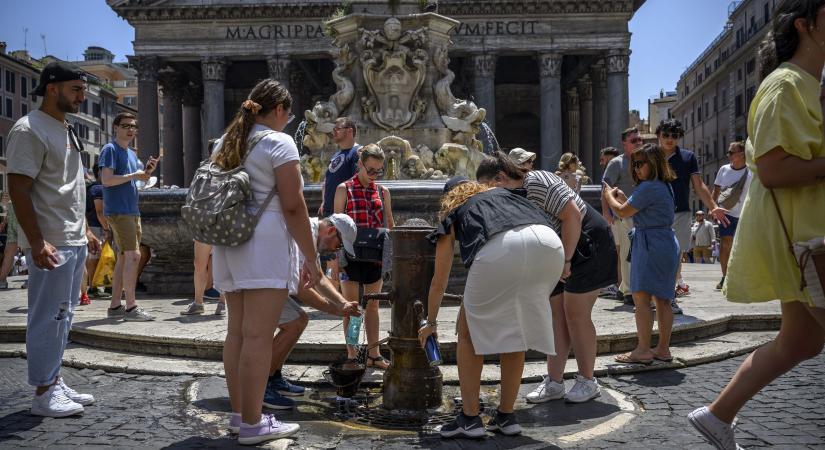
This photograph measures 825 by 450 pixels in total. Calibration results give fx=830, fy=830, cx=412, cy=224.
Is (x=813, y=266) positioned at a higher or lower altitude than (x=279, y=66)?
lower

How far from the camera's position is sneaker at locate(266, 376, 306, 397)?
512 cm

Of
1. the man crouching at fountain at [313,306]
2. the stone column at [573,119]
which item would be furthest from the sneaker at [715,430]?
the stone column at [573,119]

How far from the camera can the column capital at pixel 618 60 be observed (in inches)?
1686

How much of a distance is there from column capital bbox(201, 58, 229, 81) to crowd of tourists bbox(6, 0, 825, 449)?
1576 inches

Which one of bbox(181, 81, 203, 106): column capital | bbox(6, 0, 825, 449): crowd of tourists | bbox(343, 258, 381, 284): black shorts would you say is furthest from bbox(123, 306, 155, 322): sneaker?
bbox(181, 81, 203, 106): column capital

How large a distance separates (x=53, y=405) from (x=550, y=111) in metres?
39.6

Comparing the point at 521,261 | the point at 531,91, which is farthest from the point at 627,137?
the point at 531,91

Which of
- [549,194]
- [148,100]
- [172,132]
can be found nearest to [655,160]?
[549,194]

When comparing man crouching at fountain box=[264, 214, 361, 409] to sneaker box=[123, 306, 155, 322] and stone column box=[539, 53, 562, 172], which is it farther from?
stone column box=[539, 53, 562, 172]

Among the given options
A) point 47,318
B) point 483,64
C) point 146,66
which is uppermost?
point 146,66

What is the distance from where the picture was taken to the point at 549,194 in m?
4.76

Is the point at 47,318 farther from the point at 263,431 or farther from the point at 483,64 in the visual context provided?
the point at 483,64

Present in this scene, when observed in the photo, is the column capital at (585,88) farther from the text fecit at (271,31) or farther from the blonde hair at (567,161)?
the blonde hair at (567,161)

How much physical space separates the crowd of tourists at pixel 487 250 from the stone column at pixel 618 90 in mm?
38033
